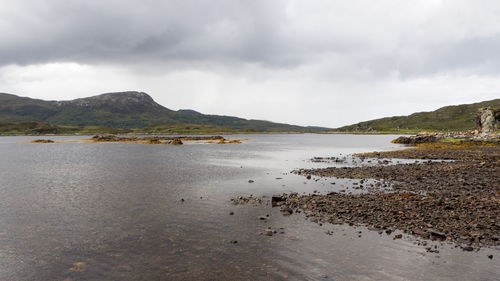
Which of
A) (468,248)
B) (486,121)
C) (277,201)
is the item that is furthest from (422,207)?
(486,121)

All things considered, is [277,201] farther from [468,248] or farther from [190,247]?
[468,248]

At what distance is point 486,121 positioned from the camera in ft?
402

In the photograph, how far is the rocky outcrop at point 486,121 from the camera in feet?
388

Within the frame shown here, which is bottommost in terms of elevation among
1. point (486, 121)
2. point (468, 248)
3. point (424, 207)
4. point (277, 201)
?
point (277, 201)

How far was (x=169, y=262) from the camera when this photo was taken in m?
13.7

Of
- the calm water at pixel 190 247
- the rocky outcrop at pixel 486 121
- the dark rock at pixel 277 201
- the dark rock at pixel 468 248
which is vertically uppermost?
the rocky outcrop at pixel 486 121

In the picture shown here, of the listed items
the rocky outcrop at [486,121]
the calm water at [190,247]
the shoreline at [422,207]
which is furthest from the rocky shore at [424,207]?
the rocky outcrop at [486,121]

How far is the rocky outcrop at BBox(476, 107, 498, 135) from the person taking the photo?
118 m

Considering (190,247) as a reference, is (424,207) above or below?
above

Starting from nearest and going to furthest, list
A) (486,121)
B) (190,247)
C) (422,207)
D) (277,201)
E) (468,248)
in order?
1. (468,248)
2. (190,247)
3. (422,207)
4. (277,201)
5. (486,121)

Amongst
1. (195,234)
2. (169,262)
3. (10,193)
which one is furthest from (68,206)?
(169,262)

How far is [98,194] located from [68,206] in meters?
4.74

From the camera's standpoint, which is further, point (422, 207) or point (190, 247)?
point (422, 207)

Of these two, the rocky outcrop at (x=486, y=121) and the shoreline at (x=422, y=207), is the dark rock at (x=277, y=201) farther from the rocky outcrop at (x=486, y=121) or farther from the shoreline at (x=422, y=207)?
the rocky outcrop at (x=486, y=121)
